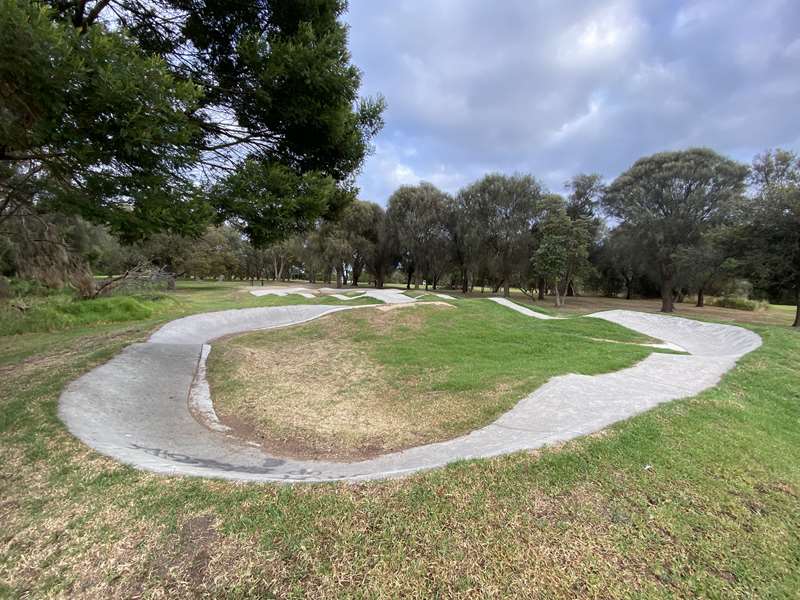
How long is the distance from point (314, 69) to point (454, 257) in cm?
2822

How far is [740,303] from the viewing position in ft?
97.6

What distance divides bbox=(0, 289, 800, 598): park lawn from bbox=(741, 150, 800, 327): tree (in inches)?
673

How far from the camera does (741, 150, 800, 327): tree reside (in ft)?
46.2

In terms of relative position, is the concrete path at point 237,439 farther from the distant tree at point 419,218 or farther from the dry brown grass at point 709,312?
the distant tree at point 419,218

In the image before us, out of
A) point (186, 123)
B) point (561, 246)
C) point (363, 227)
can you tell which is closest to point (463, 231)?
point (561, 246)

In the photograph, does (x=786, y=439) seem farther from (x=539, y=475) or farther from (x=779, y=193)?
(x=779, y=193)

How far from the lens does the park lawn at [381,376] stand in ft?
14.6

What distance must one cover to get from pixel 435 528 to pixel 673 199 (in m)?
27.7

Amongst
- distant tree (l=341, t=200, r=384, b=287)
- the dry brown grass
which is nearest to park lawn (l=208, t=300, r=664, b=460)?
the dry brown grass

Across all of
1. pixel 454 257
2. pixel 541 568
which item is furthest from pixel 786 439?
pixel 454 257

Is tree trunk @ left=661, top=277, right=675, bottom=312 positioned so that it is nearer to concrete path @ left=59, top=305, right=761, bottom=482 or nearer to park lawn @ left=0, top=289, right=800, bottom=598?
concrete path @ left=59, top=305, right=761, bottom=482

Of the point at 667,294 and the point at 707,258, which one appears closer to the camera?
the point at 707,258

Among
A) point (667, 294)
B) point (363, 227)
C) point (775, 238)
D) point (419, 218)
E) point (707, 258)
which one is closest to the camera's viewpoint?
point (775, 238)

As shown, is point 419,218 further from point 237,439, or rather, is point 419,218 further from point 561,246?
point 237,439
